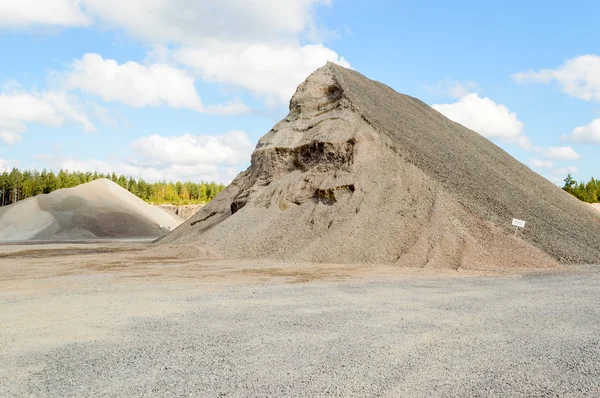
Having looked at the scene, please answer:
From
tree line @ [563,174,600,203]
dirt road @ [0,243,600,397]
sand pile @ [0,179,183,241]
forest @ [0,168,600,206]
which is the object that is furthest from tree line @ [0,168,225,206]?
dirt road @ [0,243,600,397]

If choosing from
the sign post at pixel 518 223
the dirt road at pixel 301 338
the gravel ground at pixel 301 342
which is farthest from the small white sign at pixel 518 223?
the gravel ground at pixel 301 342

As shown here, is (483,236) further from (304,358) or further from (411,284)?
(304,358)

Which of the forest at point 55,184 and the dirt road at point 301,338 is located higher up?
the forest at point 55,184

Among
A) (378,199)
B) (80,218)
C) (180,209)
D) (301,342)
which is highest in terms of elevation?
(378,199)

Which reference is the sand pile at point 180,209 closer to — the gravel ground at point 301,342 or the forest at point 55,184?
the forest at point 55,184

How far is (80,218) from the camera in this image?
44562 mm

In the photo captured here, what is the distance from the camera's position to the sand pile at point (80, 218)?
42.5m

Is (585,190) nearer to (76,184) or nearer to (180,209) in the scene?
(180,209)

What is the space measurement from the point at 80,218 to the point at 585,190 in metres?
66.8

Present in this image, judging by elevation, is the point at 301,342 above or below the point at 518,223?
below

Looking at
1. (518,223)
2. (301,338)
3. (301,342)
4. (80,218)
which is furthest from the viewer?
(80,218)

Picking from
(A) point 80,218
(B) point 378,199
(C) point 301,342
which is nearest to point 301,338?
(C) point 301,342

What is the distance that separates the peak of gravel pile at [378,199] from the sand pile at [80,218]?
60.6 feet

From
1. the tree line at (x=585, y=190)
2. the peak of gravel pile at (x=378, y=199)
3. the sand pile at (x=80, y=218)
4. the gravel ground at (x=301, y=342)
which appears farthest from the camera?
the tree line at (x=585, y=190)
